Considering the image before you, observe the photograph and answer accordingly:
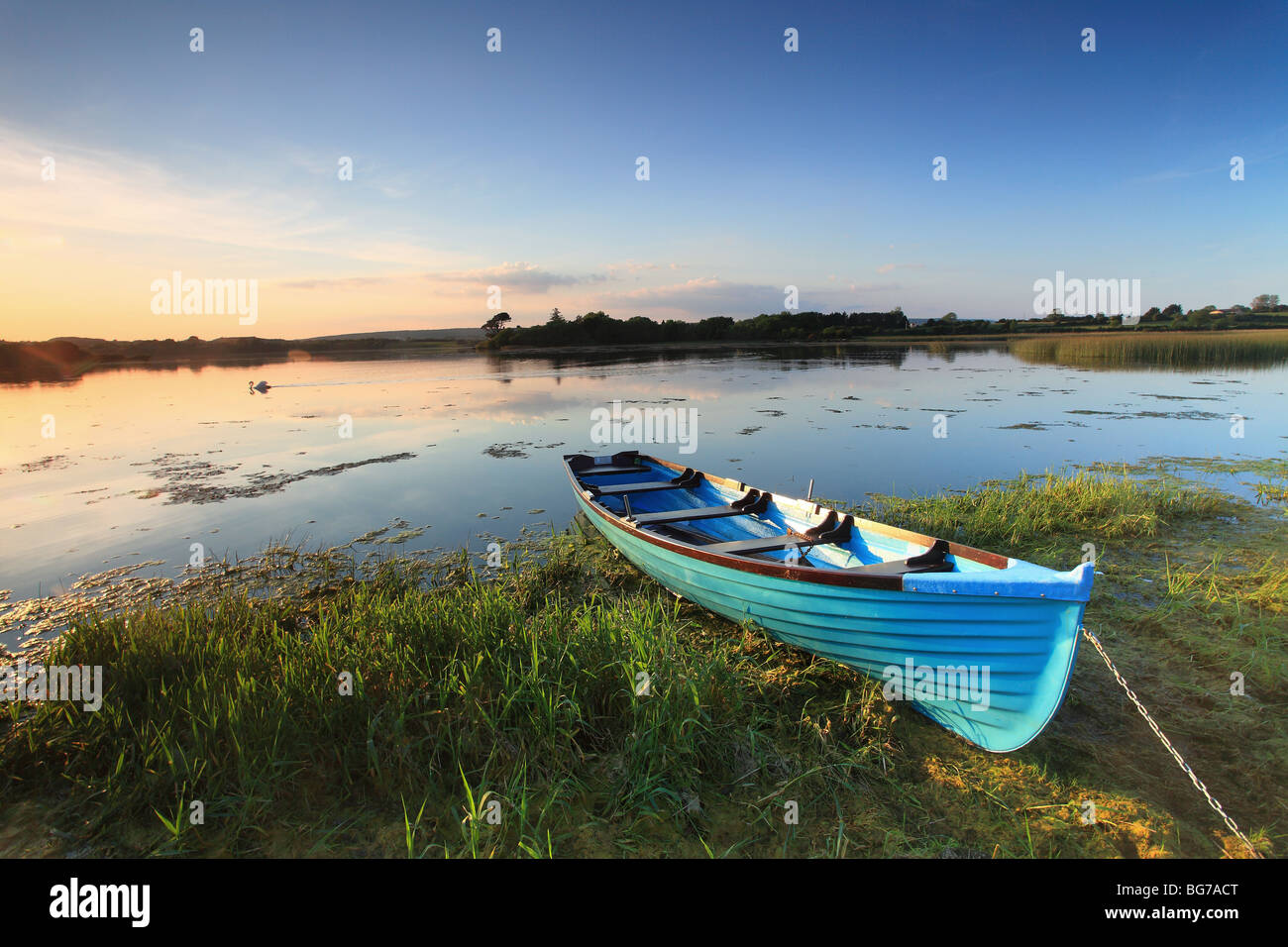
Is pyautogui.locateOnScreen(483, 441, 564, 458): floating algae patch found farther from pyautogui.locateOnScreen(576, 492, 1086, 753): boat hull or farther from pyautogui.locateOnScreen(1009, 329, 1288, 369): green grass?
pyautogui.locateOnScreen(1009, 329, 1288, 369): green grass

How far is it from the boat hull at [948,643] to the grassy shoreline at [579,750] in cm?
27

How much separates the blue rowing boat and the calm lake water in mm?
4560

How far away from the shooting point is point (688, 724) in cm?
381

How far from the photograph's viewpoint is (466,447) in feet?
49.3

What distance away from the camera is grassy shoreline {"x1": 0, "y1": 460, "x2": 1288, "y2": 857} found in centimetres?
318

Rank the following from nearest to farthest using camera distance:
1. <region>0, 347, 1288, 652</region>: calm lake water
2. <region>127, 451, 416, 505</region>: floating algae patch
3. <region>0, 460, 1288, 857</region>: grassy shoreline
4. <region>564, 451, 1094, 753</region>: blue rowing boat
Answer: <region>0, 460, 1288, 857</region>: grassy shoreline
<region>564, 451, 1094, 753</region>: blue rowing boat
<region>0, 347, 1288, 652</region>: calm lake water
<region>127, 451, 416, 505</region>: floating algae patch

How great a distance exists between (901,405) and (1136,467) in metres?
9.60

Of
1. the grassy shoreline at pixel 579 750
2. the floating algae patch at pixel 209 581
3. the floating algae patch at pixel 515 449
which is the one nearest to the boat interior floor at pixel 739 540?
the grassy shoreline at pixel 579 750

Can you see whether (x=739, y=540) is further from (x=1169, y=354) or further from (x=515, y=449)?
(x=1169, y=354)

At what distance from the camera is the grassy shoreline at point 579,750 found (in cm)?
318

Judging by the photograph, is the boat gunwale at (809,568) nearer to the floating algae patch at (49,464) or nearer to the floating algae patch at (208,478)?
the floating algae patch at (208,478)

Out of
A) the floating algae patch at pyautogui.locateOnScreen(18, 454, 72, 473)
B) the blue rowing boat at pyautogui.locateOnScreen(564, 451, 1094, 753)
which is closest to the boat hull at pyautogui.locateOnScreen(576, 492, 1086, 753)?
the blue rowing boat at pyautogui.locateOnScreen(564, 451, 1094, 753)

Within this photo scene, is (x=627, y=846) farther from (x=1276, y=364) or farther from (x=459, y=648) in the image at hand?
(x=1276, y=364)
